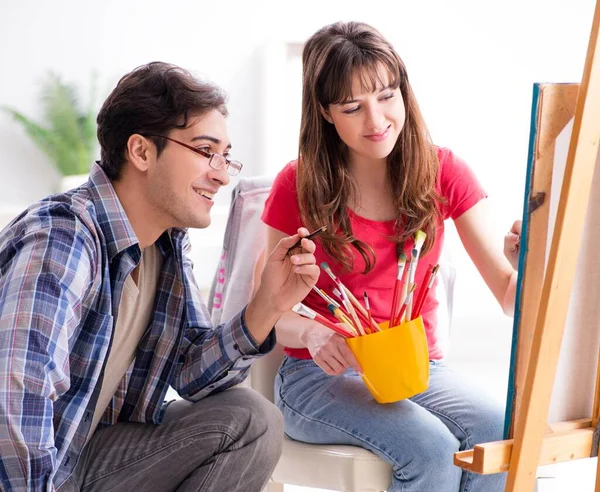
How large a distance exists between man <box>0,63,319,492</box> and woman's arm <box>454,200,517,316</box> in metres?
0.40

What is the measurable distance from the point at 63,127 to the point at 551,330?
3.65 metres

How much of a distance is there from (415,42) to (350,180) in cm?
271

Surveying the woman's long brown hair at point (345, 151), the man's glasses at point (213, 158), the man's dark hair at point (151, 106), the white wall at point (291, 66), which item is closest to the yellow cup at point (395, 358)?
the woman's long brown hair at point (345, 151)

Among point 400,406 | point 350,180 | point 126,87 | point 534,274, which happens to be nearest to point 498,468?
point 534,274

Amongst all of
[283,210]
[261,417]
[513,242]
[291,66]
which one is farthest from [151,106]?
[291,66]

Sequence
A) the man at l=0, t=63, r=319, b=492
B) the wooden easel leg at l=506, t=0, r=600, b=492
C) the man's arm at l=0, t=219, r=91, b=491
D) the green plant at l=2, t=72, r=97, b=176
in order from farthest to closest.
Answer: the green plant at l=2, t=72, r=97, b=176
the man at l=0, t=63, r=319, b=492
the man's arm at l=0, t=219, r=91, b=491
the wooden easel leg at l=506, t=0, r=600, b=492

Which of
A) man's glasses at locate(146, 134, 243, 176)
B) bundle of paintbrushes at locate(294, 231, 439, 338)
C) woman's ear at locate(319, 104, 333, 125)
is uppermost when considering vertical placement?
woman's ear at locate(319, 104, 333, 125)

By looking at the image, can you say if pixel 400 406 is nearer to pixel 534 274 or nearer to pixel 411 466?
pixel 411 466

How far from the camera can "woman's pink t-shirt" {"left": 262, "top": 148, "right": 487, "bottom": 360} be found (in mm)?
1628

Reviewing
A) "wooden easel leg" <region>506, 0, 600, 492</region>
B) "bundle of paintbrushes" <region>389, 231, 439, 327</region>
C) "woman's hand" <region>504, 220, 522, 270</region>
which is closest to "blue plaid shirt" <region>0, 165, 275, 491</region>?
"bundle of paintbrushes" <region>389, 231, 439, 327</region>

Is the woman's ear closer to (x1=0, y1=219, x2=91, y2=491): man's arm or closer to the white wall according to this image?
(x1=0, y1=219, x2=91, y2=491): man's arm

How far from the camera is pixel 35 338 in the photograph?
3.92 ft

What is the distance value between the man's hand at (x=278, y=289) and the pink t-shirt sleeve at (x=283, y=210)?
0.20 metres

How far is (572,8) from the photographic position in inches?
159
